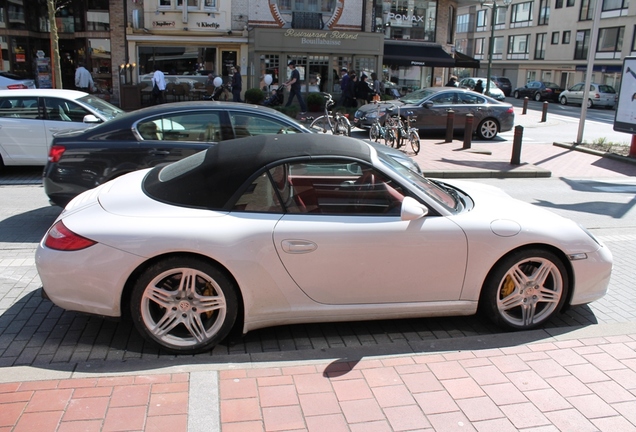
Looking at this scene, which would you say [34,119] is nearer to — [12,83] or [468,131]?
[468,131]

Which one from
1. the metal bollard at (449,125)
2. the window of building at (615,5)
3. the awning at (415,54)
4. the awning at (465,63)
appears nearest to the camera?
the metal bollard at (449,125)

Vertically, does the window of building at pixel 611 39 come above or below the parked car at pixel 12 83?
above

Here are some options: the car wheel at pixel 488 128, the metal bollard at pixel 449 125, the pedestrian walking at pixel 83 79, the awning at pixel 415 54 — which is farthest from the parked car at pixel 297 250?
the awning at pixel 415 54

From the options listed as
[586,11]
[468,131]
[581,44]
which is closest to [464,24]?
[586,11]

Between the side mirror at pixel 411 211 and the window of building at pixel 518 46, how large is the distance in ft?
183

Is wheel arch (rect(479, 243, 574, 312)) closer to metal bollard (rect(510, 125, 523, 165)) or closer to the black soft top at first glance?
the black soft top

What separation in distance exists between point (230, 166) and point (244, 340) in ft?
4.12

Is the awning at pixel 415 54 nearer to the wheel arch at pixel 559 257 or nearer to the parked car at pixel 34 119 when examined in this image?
the parked car at pixel 34 119

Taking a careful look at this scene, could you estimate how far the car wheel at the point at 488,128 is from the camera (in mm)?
18031

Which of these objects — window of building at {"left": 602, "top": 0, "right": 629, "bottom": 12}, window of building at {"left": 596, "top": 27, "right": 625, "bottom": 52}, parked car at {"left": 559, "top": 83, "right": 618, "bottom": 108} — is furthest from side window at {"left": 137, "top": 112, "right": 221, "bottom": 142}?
window of building at {"left": 602, "top": 0, "right": 629, "bottom": 12}

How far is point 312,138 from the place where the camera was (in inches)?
181

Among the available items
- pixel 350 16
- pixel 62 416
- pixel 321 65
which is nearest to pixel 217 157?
pixel 62 416

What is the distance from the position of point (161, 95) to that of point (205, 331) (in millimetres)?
19910

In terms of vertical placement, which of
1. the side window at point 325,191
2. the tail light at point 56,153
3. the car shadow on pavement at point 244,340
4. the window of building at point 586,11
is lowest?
the car shadow on pavement at point 244,340
